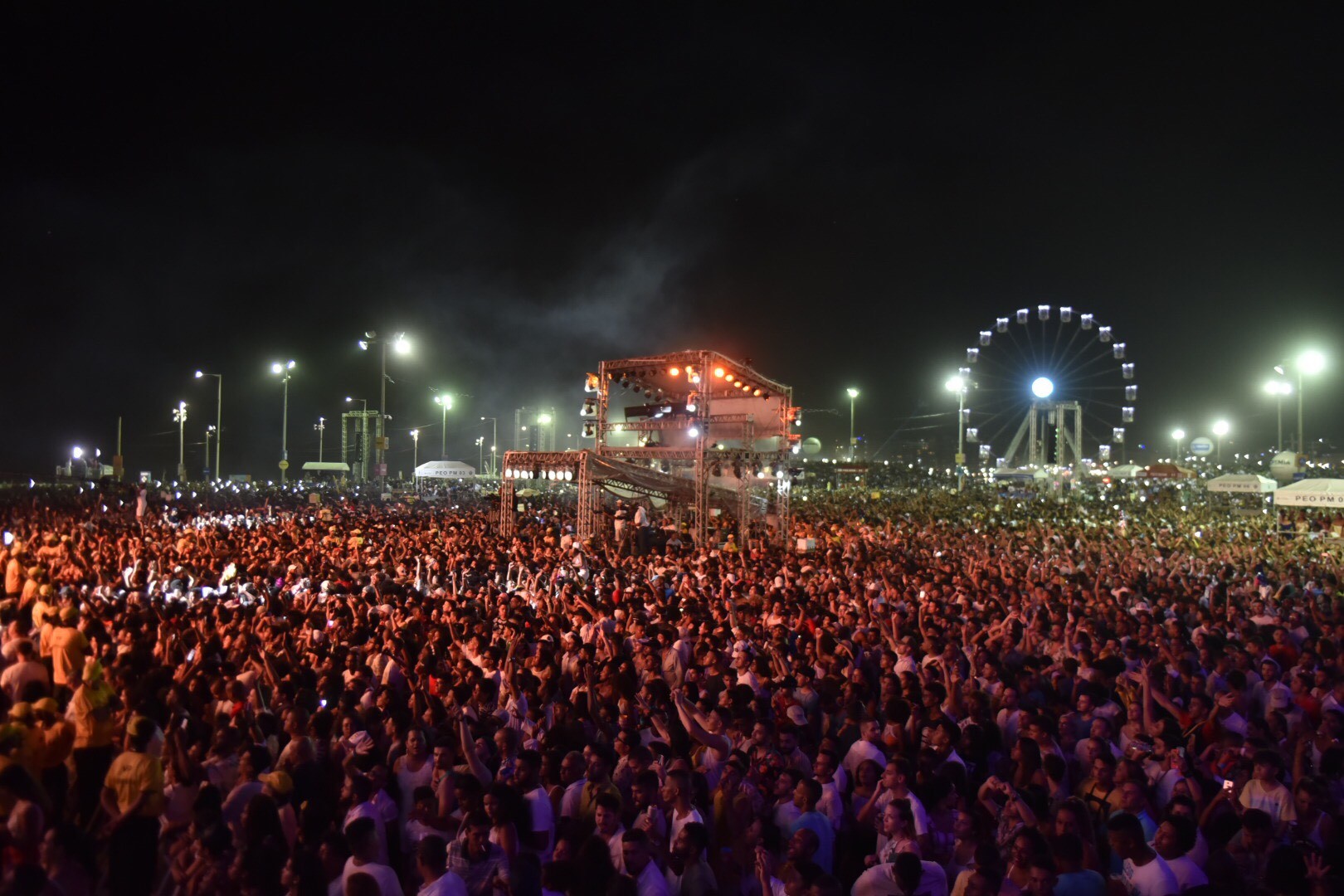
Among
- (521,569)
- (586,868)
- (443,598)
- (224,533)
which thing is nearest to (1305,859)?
(586,868)

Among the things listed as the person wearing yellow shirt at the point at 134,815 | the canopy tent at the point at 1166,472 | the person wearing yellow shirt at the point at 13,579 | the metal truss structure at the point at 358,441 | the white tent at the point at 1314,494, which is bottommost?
the person wearing yellow shirt at the point at 134,815

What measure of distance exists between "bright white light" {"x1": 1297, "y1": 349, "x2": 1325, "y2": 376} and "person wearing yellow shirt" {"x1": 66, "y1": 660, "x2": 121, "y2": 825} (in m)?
24.3

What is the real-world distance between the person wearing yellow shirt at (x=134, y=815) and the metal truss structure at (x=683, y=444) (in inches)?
564

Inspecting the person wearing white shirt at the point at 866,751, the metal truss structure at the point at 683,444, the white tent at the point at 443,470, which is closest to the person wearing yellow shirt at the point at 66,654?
the person wearing white shirt at the point at 866,751

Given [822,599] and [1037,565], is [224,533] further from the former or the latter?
[1037,565]

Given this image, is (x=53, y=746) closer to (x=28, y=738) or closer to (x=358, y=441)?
(x=28, y=738)

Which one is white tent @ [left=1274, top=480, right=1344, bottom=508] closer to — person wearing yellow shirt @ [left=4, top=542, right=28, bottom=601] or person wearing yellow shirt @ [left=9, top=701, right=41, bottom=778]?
person wearing yellow shirt @ [left=9, top=701, right=41, bottom=778]

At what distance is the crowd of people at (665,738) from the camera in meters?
3.64

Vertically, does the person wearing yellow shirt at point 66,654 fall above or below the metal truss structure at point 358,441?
below

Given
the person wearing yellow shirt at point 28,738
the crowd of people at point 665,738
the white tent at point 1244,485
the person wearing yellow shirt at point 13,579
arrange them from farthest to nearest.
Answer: the white tent at point 1244,485 < the person wearing yellow shirt at point 13,579 < the person wearing yellow shirt at point 28,738 < the crowd of people at point 665,738

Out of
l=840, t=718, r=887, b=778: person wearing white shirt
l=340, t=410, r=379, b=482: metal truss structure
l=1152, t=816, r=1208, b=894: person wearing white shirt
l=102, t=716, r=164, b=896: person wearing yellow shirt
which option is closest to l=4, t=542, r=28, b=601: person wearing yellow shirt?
l=102, t=716, r=164, b=896: person wearing yellow shirt

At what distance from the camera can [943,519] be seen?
23672mm

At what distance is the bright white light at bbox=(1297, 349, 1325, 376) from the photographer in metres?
20.0

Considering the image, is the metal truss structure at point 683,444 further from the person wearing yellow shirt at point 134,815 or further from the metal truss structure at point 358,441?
the metal truss structure at point 358,441
